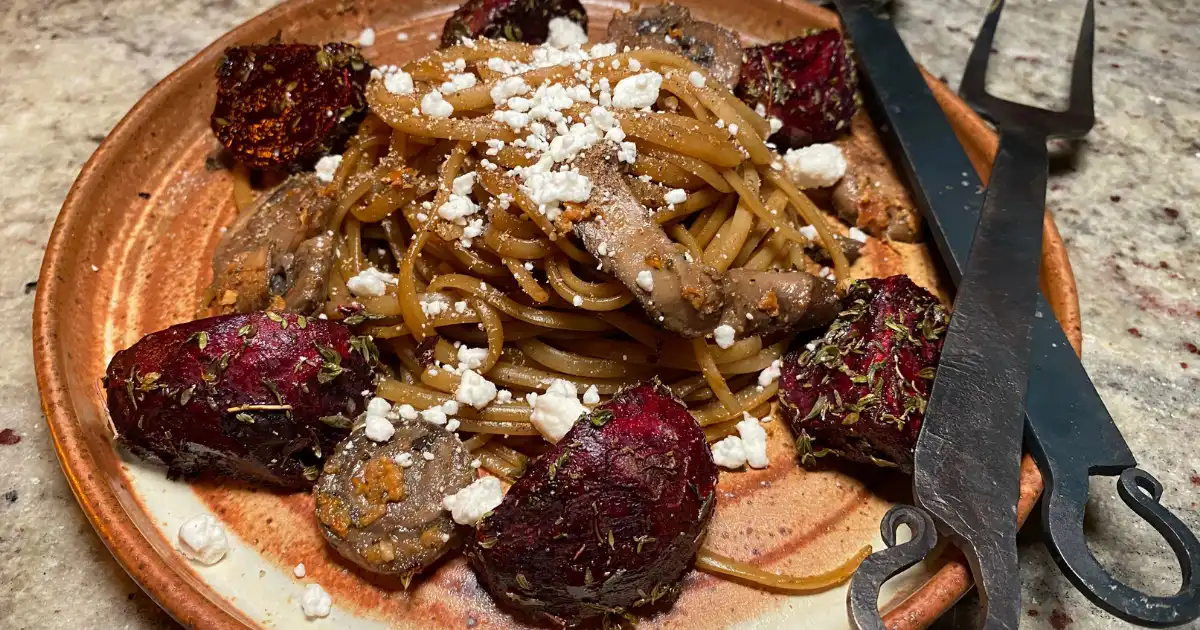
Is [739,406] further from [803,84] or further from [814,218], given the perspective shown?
[803,84]

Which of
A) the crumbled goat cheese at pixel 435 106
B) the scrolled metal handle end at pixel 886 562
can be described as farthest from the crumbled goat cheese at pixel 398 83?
the scrolled metal handle end at pixel 886 562

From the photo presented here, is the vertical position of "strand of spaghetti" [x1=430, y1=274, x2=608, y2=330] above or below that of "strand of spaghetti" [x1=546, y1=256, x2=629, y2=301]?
below

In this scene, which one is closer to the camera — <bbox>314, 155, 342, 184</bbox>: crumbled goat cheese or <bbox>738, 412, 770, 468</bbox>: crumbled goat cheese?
<bbox>738, 412, 770, 468</bbox>: crumbled goat cheese

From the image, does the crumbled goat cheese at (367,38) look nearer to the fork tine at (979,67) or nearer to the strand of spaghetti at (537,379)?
the strand of spaghetti at (537,379)

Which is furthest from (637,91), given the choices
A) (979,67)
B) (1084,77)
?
(1084,77)

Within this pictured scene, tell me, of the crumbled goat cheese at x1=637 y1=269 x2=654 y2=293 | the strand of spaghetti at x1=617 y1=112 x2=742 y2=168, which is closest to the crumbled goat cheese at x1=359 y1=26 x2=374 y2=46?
the strand of spaghetti at x1=617 y1=112 x2=742 y2=168

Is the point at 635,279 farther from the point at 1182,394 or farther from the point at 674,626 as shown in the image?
the point at 1182,394

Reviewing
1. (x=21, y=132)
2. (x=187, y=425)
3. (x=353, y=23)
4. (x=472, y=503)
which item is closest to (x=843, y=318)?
(x=472, y=503)

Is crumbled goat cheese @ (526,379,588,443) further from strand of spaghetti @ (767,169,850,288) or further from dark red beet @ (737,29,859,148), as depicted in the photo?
dark red beet @ (737,29,859,148)
